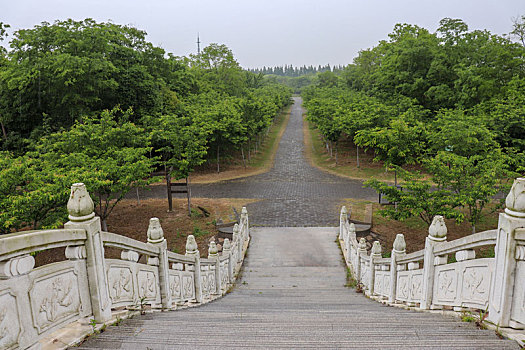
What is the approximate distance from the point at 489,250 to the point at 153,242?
14.0m

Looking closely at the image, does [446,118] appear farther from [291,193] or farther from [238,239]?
[238,239]

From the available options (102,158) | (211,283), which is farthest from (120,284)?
(102,158)

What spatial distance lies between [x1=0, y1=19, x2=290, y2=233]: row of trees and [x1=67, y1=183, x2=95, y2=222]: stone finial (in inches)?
299

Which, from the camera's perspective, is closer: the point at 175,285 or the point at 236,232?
the point at 175,285

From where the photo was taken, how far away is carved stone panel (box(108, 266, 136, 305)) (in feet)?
15.4

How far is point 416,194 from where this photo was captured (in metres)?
13.8

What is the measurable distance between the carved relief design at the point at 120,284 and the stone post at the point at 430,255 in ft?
15.1

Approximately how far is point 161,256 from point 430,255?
4.41 meters

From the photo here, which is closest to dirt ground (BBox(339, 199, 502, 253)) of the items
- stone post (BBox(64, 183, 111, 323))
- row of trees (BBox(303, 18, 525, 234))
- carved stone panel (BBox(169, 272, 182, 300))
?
row of trees (BBox(303, 18, 525, 234))

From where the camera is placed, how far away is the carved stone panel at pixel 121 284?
4.68 m

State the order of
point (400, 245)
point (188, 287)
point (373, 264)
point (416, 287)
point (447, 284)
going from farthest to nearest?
point (373, 264)
point (188, 287)
point (400, 245)
point (416, 287)
point (447, 284)

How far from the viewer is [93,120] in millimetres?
22906

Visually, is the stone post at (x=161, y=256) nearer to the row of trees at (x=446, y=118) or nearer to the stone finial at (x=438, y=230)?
the stone finial at (x=438, y=230)

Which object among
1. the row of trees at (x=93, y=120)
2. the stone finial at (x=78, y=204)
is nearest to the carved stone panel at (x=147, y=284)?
the stone finial at (x=78, y=204)
